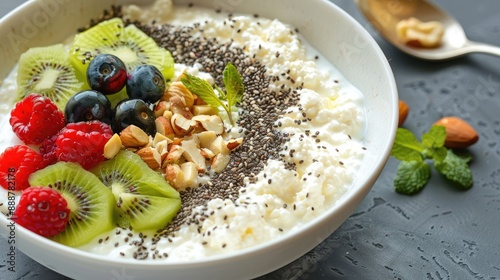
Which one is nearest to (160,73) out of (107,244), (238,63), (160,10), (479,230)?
(238,63)

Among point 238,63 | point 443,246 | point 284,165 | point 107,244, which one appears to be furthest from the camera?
point 238,63

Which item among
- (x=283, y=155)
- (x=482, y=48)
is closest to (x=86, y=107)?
(x=283, y=155)

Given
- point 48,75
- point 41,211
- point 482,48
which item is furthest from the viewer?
point 482,48

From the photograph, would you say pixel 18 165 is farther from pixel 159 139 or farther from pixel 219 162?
pixel 219 162

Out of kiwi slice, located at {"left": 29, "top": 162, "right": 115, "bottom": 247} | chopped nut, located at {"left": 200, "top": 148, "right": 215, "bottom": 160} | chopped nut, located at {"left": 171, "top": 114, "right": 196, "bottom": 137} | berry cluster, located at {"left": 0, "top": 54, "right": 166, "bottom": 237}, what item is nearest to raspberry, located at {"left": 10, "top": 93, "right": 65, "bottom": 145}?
berry cluster, located at {"left": 0, "top": 54, "right": 166, "bottom": 237}

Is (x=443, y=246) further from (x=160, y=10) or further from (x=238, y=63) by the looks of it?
(x=160, y=10)

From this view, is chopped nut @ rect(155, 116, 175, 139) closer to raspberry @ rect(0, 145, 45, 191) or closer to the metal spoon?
raspberry @ rect(0, 145, 45, 191)
